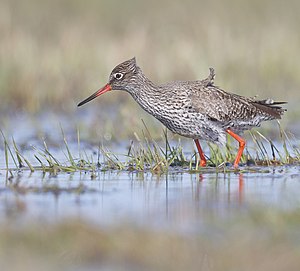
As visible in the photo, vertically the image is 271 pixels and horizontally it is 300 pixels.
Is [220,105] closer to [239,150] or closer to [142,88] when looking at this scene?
[239,150]

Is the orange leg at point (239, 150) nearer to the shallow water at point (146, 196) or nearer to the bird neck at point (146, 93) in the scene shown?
the shallow water at point (146, 196)

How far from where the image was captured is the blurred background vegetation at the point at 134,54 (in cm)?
1546

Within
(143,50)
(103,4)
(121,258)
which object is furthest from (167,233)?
(103,4)

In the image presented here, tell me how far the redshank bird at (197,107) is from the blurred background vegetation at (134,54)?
8.18 feet

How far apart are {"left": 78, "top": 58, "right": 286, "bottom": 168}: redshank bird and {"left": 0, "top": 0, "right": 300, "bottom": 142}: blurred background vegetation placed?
249cm

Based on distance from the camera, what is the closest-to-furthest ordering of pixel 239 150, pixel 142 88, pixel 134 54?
pixel 239 150 < pixel 142 88 < pixel 134 54

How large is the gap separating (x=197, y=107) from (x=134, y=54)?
7286 millimetres

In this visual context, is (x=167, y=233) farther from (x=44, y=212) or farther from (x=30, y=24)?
(x=30, y=24)

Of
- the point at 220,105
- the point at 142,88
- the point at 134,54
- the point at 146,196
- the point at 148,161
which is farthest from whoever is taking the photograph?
the point at 134,54

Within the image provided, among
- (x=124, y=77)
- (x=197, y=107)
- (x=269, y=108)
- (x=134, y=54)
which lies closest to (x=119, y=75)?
(x=124, y=77)

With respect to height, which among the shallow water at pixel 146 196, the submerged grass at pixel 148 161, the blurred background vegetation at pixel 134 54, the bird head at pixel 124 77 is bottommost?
the shallow water at pixel 146 196

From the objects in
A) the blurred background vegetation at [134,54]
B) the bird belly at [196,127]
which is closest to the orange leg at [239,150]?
the bird belly at [196,127]

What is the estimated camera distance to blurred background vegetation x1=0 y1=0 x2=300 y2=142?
15461mm

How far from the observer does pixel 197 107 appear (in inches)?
404
